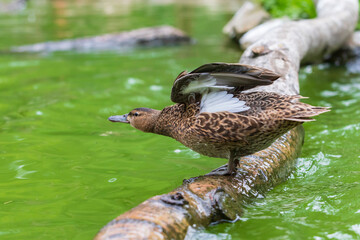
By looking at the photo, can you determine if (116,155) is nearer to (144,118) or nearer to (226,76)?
(144,118)

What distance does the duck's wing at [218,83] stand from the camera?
3.55 meters

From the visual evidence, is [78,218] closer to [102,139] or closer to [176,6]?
[102,139]

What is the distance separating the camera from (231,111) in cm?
362

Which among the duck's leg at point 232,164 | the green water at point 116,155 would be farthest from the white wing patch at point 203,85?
the green water at point 116,155

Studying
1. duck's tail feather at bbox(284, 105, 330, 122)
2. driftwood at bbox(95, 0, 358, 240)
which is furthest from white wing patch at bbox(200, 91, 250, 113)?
driftwood at bbox(95, 0, 358, 240)

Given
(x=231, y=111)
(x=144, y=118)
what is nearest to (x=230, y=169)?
(x=231, y=111)

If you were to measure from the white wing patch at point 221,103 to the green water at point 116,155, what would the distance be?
788 mm

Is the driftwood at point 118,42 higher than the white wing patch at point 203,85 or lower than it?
lower

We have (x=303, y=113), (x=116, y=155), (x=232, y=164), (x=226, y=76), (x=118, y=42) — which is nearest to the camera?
(x=303, y=113)

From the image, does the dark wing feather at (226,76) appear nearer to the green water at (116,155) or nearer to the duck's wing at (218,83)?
the duck's wing at (218,83)

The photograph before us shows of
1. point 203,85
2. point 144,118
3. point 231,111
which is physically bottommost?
point 144,118

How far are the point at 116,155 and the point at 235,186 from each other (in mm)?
2030

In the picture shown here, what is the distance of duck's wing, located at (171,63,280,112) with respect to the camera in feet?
11.6

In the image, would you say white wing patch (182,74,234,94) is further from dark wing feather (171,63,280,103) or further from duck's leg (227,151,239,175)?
duck's leg (227,151,239,175)
